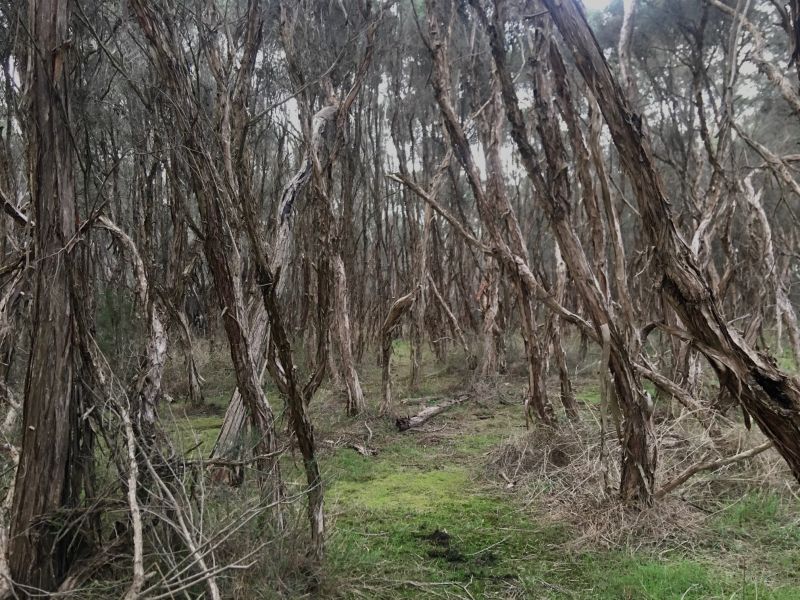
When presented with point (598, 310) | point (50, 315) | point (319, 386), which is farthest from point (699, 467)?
point (50, 315)

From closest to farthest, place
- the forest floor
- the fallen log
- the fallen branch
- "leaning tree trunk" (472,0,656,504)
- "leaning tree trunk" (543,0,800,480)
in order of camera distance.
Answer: "leaning tree trunk" (543,0,800,480) < the forest floor < the fallen branch < "leaning tree trunk" (472,0,656,504) < the fallen log

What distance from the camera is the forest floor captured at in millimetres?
2896

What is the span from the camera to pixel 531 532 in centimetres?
369

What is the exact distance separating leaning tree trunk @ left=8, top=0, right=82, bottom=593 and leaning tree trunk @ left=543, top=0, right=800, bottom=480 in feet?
6.37

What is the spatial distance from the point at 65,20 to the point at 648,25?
Result: 837 centimetres

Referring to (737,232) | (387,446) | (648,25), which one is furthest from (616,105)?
(737,232)

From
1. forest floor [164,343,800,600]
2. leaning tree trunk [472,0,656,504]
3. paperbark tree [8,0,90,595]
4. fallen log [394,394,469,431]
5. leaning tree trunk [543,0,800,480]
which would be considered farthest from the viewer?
fallen log [394,394,469,431]

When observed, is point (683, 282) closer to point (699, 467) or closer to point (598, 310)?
point (598, 310)

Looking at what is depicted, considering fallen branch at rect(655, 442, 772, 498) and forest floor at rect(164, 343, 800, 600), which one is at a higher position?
fallen branch at rect(655, 442, 772, 498)

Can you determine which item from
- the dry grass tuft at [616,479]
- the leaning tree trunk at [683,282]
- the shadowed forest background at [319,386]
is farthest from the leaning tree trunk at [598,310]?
the leaning tree trunk at [683,282]

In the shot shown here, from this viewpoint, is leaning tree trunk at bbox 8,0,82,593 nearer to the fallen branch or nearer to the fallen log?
the fallen branch

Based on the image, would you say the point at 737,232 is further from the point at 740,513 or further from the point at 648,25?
the point at 740,513

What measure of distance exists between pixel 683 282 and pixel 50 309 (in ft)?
7.53

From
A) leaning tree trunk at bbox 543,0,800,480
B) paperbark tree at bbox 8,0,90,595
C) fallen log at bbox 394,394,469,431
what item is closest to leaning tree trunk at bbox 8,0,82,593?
paperbark tree at bbox 8,0,90,595
